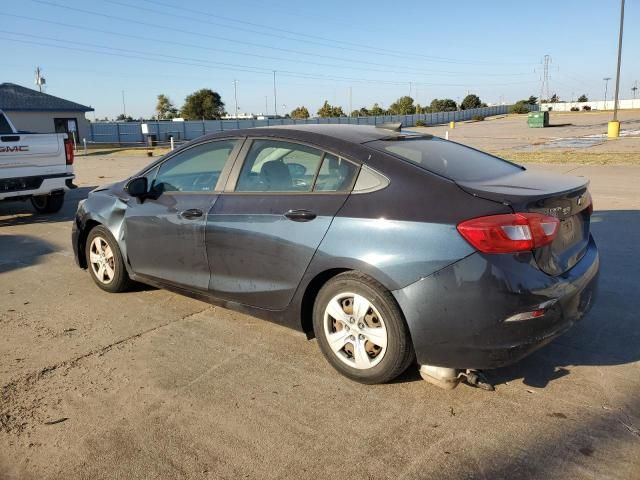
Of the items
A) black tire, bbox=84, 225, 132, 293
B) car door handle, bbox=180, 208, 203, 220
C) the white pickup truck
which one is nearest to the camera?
car door handle, bbox=180, 208, 203, 220

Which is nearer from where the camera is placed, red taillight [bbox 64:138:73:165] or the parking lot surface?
the parking lot surface

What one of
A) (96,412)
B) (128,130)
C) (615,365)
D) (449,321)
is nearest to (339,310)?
(449,321)

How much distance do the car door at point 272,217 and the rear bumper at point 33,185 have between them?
6054 mm

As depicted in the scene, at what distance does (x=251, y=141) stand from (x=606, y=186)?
31.3 feet

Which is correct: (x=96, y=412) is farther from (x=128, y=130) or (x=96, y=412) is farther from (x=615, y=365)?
(x=128, y=130)

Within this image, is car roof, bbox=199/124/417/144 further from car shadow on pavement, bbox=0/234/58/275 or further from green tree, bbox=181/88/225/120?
green tree, bbox=181/88/225/120

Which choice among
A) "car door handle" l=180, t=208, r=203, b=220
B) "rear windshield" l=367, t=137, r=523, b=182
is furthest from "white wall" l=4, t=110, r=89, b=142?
"rear windshield" l=367, t=137, r=523, b=182

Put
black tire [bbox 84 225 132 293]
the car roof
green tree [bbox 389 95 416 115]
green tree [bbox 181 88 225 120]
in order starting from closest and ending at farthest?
1. the car roof
2. black tire [bbox 84 225 132 293]
3. green tree [bbox 181 88 225 120]
4. green tree [bbox 389 95 416 115]

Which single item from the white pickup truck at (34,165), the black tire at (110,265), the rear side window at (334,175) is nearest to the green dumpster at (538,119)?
the white pickup truck at (34,165)

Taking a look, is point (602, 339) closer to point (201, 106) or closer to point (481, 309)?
point (481, 309)

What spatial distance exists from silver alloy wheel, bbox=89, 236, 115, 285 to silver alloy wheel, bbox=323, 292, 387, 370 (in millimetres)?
2585

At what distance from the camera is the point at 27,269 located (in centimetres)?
614

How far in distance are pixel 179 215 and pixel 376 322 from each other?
6.24ft

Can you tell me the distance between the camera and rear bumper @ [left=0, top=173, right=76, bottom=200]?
8442 mm
